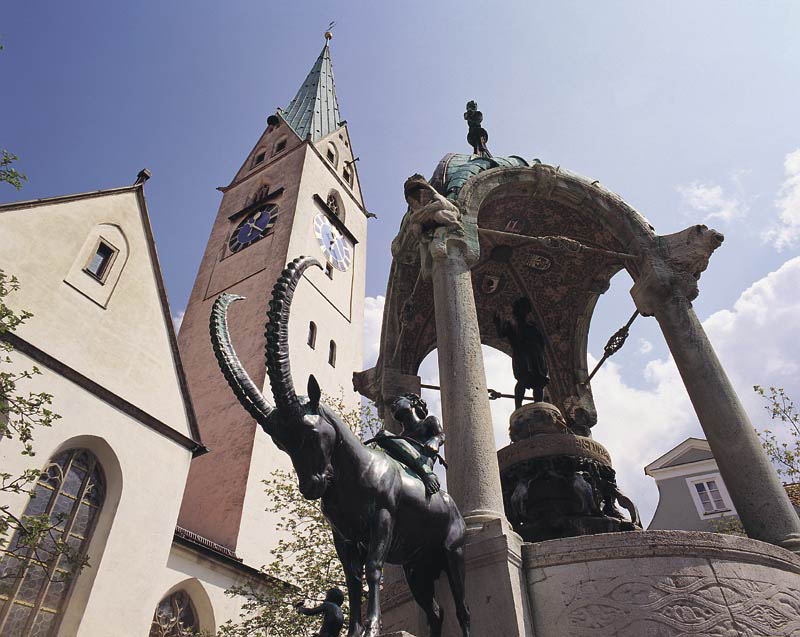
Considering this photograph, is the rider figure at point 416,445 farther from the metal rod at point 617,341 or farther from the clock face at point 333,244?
the clock face at point 333,244

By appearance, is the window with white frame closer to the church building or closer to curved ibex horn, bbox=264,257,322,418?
the church building

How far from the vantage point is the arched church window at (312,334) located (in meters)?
29.0

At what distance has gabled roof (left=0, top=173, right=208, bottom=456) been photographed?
14.0 meters

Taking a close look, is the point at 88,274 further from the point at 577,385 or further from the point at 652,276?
the point at 652,276

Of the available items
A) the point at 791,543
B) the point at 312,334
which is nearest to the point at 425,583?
the point at 791,543

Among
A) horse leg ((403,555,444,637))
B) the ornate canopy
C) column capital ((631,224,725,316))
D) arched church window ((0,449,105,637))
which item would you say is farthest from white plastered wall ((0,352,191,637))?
column capital ((631,224,725,316))

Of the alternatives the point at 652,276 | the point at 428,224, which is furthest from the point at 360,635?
the point at 652,276

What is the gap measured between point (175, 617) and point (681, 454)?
18.4m

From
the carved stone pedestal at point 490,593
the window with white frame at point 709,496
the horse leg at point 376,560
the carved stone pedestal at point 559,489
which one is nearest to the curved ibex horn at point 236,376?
the horse leg at point 376,560

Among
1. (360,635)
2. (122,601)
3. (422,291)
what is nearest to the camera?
(360,635)

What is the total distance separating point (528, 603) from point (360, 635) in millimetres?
1633

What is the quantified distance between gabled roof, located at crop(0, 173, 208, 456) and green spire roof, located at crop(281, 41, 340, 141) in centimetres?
2487

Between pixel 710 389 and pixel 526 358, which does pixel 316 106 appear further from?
pixel 710 389

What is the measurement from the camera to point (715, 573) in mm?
3938
